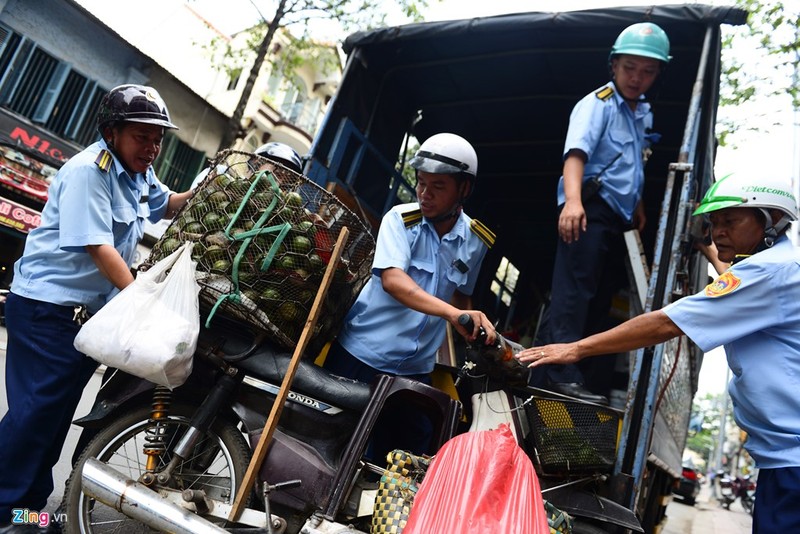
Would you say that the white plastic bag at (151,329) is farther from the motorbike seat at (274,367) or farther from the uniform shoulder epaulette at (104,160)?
the uniform shoulder epaulette at (104,160)

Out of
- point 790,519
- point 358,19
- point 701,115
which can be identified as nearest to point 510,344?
point 790,519

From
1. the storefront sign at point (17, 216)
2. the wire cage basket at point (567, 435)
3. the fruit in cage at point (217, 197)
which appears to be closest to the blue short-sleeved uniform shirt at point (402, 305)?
the wire cage basket at point (567, 435)

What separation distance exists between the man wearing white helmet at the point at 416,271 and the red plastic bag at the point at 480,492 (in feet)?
2.73

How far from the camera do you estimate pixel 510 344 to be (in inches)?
94.3

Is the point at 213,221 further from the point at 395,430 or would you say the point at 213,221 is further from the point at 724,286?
the point at 724,286

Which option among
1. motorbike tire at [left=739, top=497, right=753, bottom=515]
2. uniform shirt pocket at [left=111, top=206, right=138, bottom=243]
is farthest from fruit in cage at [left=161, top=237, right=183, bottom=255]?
motorbike tire at [left=739, top=497, right=753, bottom=515]

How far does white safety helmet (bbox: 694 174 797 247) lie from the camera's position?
2.11 m

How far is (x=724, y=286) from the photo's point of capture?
1.97m

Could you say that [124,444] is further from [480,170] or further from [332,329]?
[480,170]

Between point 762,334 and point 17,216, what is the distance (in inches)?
501

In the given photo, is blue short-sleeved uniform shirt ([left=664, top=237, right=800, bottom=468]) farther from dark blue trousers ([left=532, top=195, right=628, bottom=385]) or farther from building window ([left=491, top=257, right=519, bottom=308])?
building window ([left=491, top=257, right=519, bottom=308])

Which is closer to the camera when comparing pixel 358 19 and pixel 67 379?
pixel 67 379

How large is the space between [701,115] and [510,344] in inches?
89.8

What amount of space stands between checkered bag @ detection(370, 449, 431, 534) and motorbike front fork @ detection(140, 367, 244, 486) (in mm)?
763
